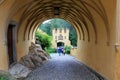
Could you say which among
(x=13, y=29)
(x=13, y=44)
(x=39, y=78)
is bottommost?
(x=39, y=78)

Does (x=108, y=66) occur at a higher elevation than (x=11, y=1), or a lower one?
lower

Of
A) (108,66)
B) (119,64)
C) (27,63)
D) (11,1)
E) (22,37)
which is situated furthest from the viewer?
(22,37)

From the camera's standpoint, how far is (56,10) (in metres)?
13.1

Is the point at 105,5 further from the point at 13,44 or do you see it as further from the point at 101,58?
the point at 13,44

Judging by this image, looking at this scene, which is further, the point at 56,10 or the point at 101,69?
the point at 56,10

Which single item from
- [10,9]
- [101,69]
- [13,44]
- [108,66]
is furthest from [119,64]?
[13,44]

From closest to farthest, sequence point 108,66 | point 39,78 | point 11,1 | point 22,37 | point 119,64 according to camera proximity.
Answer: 1. point 119,64
2. point 11,1
3. point 108,66
4. point 39,78
5. point 22,37

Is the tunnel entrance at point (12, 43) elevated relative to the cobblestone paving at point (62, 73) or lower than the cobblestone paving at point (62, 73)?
elevated

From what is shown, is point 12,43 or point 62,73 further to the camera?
point 62,73

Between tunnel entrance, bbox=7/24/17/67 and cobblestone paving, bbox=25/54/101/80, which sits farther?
tunnel entrance, bbox=7/24/17/67

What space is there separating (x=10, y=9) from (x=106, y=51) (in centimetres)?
384

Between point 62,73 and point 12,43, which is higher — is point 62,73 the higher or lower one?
the lower one

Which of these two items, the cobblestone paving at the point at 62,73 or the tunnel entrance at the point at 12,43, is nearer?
the cobblestone paving at the point at 62,73

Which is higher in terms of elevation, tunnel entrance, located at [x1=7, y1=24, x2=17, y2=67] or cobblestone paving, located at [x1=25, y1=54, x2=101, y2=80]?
tunnel entrance, located at [x1=7, y1=24, x2=17, y2=67]
